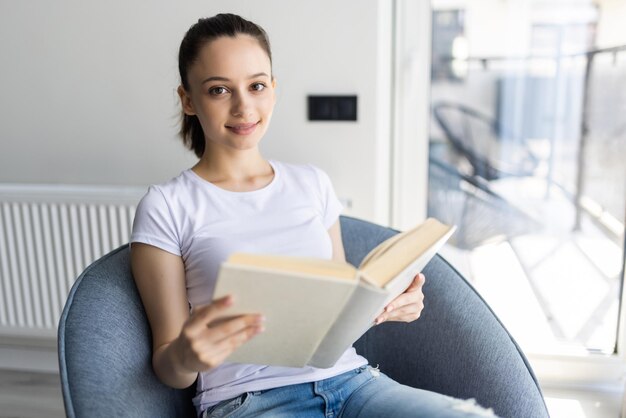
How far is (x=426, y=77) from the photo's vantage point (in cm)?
204

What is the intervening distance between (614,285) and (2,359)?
2.24 m

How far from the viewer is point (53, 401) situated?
211 cm

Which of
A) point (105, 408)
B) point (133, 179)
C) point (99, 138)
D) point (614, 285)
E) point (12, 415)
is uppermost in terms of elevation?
point (99, 138)

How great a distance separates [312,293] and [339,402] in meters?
0.44

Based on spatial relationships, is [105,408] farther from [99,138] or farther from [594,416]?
[594,416]

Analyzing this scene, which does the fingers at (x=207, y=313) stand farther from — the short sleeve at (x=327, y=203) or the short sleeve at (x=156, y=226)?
the short sleeve at (x=327, y=203)

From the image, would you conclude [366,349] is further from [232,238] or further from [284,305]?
[284,305]

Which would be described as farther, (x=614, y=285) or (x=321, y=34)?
(x=614, y=285)

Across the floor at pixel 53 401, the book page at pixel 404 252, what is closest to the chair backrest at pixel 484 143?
the floor at pixel 53 401

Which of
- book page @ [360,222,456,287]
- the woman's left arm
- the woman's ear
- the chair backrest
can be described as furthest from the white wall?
book page @ [360,222,456,287]

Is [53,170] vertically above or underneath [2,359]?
above

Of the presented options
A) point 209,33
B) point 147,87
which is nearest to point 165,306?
point 209,33

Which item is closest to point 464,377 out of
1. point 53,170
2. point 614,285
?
point 614,285

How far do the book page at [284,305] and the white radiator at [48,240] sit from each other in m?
1.20
